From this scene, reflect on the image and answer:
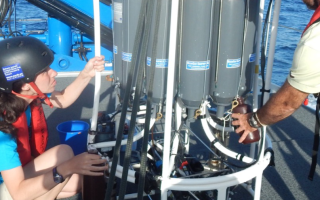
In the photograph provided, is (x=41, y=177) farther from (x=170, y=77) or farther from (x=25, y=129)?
(x=170, y=77)

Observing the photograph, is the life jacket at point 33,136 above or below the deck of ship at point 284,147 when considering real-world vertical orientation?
above

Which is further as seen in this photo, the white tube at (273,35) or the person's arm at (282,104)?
the white tube at (273,35)

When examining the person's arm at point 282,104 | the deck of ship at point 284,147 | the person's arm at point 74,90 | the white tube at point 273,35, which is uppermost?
the white tube at point 273,35

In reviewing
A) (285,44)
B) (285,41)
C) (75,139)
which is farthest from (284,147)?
(285,41)

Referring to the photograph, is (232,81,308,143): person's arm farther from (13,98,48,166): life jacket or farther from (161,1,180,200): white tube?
(13,98,48,166): life jacket

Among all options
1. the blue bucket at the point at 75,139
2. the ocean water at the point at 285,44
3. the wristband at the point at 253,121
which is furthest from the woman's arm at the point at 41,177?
A: the ocean water at the point at 285,44

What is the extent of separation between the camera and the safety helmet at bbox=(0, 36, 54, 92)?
1957 mm

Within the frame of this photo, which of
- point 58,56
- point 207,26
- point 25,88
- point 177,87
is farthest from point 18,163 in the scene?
point 58,56

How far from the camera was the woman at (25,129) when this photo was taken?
188cm

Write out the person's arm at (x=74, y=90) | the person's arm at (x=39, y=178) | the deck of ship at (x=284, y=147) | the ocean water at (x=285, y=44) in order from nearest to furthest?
the person's arm at (x=39, y=178) < the person's arm at (x=74, y=90) < the deck of ship at (x=284, y=147) < the ocean water at (x=285, y=44)

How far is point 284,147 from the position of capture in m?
3.55

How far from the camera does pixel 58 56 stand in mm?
5434

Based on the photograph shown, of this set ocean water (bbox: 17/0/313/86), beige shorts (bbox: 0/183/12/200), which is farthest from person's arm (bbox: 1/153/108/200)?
ocean water (bbox: 17/0/313/86)

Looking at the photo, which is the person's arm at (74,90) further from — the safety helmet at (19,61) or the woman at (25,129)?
the safety helmet at (19,61)
